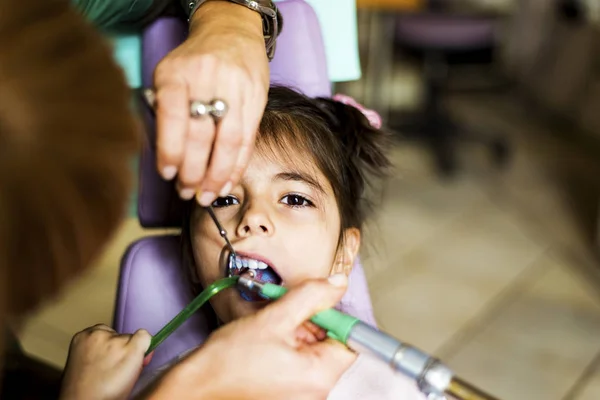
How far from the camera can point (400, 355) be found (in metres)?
0.66

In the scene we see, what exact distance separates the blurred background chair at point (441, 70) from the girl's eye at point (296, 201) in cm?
185

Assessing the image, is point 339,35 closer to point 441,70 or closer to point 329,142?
point 329,142

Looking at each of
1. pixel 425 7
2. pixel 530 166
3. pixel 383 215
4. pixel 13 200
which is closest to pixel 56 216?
pixel 13 200

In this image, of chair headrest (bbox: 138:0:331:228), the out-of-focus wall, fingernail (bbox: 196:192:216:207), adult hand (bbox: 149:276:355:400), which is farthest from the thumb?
the out-of-focus wall

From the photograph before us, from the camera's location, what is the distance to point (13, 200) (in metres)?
0.48

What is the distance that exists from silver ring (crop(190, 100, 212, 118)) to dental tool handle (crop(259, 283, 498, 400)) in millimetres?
237

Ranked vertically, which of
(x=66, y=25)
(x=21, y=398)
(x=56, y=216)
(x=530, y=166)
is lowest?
(x=530, y=166)

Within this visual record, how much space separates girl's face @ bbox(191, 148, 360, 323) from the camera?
92cm

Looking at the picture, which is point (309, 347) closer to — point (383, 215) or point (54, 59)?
point (54, 59)

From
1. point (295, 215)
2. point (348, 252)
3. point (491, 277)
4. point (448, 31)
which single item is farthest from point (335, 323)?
point (448, 31)

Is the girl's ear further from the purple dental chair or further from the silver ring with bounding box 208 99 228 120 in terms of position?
the silver ring with bounding box 208 99 228 120

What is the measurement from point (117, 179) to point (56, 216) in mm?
57

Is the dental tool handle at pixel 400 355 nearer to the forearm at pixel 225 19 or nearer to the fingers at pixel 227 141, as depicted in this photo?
the fingers at pixel 227 141

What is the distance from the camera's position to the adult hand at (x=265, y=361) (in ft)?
2.12
